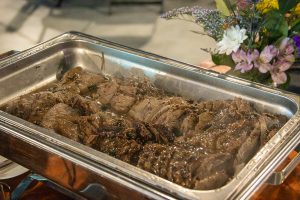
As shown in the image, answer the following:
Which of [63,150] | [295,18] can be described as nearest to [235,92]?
[295,18]

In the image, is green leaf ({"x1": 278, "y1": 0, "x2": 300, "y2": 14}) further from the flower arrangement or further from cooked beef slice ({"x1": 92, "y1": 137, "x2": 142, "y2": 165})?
cooked beef slice ({"x1": 92, "y1": 137, "x2": 142, "y2": 165})

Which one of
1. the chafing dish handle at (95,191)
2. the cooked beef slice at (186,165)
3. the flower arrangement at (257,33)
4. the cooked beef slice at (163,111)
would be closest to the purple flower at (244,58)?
the flower arrangement at (257,33)

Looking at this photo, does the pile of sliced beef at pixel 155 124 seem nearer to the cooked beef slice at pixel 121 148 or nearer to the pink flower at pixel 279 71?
the cooked beef slice at pixel 121 148

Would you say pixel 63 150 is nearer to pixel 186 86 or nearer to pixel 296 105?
pixel 186 86

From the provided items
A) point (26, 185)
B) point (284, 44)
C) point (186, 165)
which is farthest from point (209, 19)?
point (26, 185)

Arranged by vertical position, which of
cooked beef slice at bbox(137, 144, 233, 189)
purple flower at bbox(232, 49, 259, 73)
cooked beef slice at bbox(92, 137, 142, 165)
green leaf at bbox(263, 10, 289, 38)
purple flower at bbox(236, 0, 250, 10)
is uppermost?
purple flower at bbox(236, 0, 250, 10)

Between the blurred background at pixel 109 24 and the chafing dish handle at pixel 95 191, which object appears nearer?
the chafing dish handle at pixel 95 191

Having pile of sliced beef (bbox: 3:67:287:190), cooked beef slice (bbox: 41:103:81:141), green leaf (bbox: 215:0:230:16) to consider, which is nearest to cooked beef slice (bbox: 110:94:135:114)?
pile of sliced beef (bbox: 3:67:287:190)
